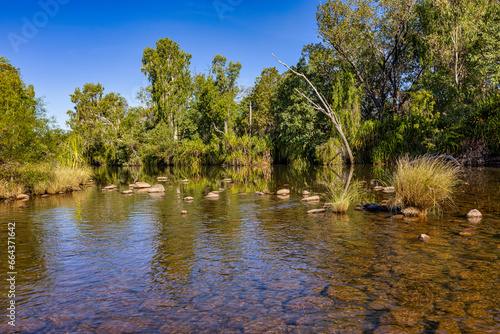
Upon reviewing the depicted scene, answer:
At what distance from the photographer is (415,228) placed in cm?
823

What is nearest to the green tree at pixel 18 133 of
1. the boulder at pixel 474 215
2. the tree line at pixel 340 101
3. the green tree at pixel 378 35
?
the tree line at pixel 340 101

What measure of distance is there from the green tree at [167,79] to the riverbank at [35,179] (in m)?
36.7

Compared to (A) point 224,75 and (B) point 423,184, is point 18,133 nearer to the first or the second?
(B) point 423,184

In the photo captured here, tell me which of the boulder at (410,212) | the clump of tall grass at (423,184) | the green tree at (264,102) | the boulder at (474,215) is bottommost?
the boulder at (474,215)

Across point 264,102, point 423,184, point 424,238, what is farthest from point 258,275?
point 264,102

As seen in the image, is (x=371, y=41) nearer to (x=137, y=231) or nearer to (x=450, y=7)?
(x=450, y=7)

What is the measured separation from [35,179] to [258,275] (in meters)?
15.7

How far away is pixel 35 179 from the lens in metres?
16.6

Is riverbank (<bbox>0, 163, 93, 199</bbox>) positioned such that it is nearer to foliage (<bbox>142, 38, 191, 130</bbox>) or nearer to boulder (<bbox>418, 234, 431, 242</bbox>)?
boulder (<bbox>418, 234, 431, 242</bbox>)

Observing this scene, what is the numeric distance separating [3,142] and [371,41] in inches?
1427

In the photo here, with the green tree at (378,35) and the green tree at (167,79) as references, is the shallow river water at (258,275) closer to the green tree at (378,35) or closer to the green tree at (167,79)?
the green tree at (378,35)

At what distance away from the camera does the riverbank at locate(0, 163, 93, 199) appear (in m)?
15.8

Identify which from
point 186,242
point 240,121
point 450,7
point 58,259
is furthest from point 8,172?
point 240,121

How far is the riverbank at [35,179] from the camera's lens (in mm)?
15789
